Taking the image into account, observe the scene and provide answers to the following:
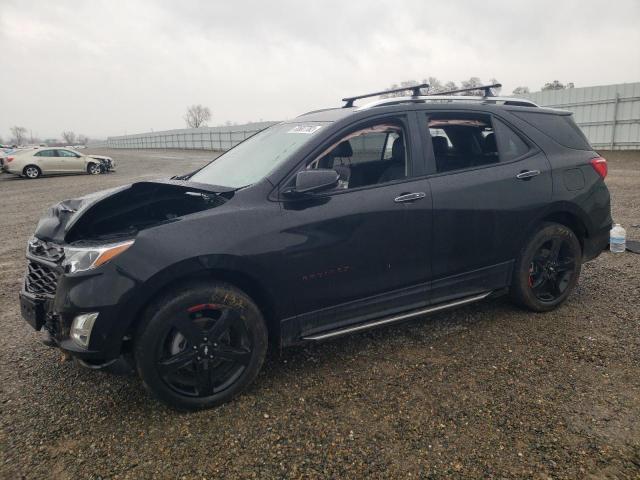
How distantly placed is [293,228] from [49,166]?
75.6 feet

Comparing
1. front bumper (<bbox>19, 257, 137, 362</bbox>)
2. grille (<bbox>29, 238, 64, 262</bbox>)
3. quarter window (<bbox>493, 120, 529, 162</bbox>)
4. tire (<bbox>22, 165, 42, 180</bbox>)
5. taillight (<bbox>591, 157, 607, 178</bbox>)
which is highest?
quarter window (<bbox>493, 120, 529, 162</bbox>)

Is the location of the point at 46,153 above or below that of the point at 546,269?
above

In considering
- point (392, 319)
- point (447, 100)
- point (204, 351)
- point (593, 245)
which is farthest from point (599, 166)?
point (204, 351)

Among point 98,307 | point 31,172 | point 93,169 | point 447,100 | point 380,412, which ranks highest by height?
point 447,100

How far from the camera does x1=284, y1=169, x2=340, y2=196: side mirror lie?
284 centimetres

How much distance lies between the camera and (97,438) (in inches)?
101

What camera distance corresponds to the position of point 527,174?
3.73m

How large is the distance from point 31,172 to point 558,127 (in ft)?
76.5

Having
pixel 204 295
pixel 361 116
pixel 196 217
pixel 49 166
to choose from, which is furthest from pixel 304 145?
pixel 49 166

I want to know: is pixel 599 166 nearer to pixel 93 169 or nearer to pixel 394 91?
pixel 394 91

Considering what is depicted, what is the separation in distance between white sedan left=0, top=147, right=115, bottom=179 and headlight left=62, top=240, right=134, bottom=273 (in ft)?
73.4

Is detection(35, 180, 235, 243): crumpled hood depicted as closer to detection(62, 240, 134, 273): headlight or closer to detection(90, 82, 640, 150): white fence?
detection(62, 240, 134, 273): headlight

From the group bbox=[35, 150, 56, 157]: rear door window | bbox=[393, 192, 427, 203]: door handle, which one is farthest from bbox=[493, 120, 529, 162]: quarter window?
bbox=[35, 150, 56, 157]: rear door window

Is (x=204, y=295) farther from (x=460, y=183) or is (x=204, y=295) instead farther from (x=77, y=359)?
(x=460, y=183)
